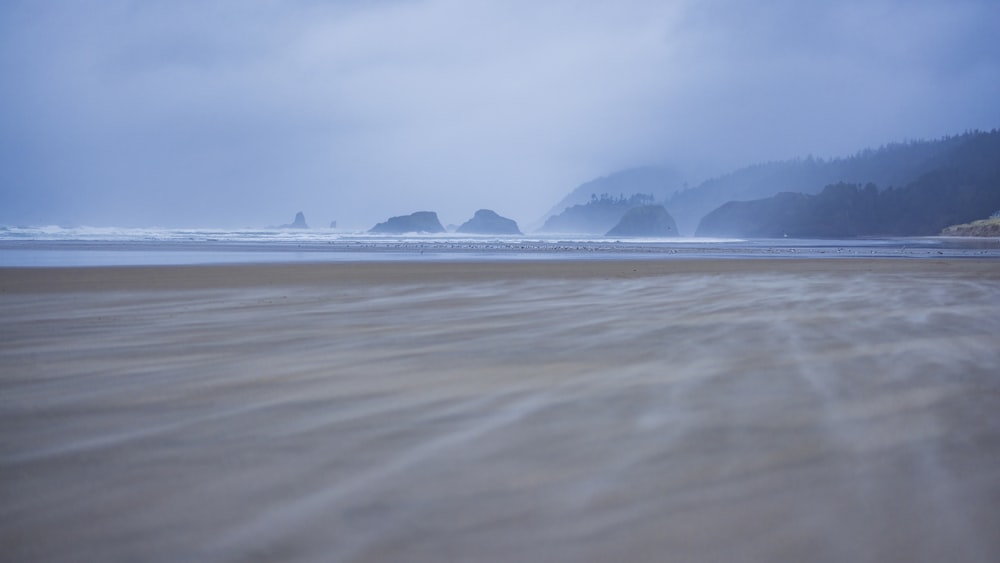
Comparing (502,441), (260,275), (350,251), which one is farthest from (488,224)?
(502,441)

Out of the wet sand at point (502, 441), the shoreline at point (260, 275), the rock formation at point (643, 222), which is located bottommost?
the wet sand at point (502, 441)

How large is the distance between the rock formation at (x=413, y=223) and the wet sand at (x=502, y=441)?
114 meters

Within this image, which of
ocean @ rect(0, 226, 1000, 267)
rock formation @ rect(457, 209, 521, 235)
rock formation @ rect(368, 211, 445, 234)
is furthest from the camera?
rock formation @ rect(457, 209, 521, 235)

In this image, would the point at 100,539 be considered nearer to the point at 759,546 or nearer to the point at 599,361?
the point at 759,546

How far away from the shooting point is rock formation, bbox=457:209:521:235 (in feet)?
447

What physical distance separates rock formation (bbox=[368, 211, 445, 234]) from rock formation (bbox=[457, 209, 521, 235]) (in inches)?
614

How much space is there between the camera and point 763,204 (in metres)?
125

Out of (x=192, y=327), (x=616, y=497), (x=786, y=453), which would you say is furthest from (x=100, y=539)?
(x=192, y=327)

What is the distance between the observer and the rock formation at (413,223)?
11869 centimetres

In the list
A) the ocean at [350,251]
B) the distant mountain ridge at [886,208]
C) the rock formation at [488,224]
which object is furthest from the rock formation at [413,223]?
the ocean at [350,251]

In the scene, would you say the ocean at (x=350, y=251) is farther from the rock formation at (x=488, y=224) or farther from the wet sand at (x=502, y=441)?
the rock formation at (x=488, y=224)

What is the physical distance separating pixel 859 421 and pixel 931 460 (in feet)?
1.52

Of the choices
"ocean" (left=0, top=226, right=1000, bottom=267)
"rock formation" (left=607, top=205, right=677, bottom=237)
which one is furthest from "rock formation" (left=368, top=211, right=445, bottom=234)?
"ocean" (left=0, top=226, right=1000, bottom=267)

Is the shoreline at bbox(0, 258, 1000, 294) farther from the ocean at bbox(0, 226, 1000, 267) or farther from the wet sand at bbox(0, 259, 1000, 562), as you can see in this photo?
the wet sand at bbox(0, 259, 1000, 562)
